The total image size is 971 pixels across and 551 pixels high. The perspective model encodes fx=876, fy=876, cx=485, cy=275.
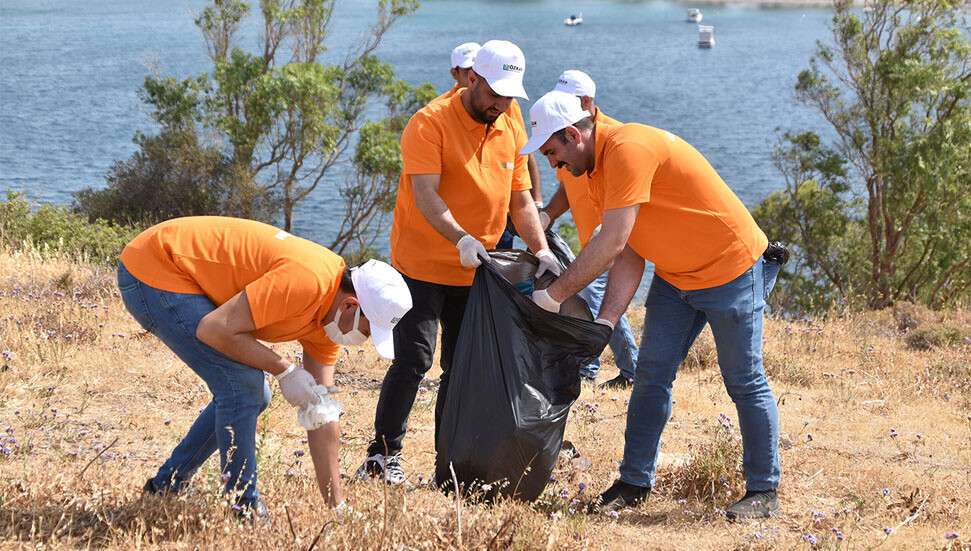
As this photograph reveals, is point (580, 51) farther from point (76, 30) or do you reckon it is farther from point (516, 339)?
point (516, 339)

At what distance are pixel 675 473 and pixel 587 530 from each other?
893mm

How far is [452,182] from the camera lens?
3.75 metres

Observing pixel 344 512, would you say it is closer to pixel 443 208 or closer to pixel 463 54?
pixel 443 208

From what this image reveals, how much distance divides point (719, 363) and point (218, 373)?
191cm

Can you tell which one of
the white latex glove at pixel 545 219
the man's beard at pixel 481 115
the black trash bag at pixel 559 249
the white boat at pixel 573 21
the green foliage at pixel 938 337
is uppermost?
the man's beard at pixel 481 115

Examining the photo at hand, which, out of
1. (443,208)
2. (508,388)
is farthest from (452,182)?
(508,388)

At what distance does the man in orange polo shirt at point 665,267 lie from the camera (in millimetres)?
3197

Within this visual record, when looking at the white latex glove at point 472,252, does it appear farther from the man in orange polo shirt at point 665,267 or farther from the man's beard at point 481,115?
the man's beard at point 481,115

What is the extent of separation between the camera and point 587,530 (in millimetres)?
3053

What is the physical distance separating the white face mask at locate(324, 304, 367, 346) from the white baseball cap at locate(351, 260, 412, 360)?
0.18 feet

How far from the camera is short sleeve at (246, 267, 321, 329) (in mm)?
2693

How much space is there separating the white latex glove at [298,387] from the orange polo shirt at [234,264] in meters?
0.14

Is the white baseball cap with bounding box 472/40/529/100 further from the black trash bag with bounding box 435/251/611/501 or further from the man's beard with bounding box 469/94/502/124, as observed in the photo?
the black trash bag with bounding box 435/251/611/501

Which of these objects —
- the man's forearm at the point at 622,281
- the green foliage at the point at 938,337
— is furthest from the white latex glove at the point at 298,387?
the green foliage at the point at 938,337
